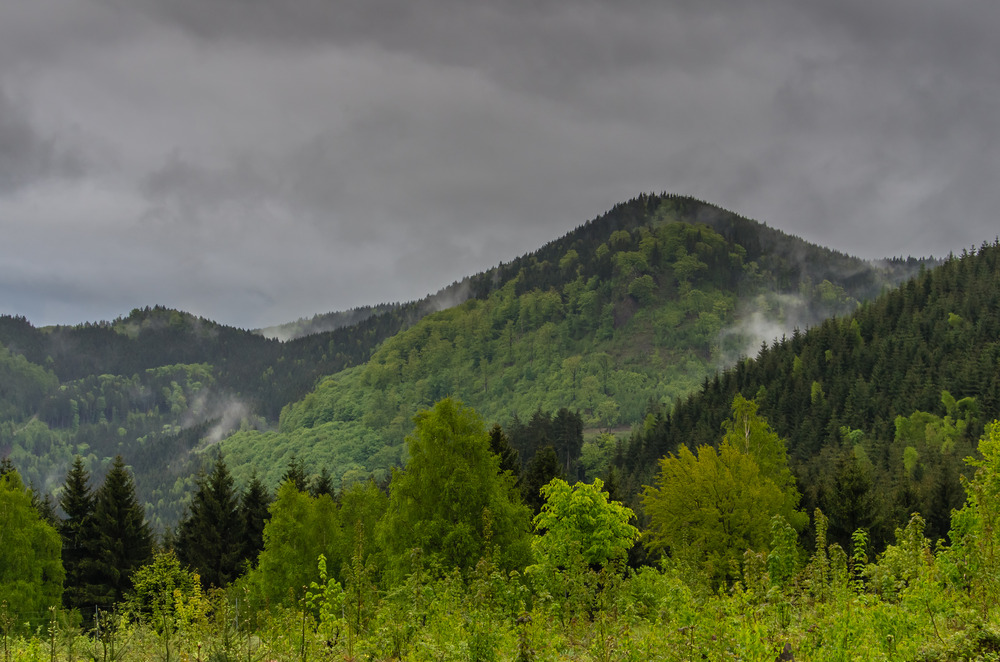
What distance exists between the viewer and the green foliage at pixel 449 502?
2898cm

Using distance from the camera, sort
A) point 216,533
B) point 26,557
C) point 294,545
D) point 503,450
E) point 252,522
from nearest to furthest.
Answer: point 26,557, point 294,545, point 216,533, point 252,522, point 503,450

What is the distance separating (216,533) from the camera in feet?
163

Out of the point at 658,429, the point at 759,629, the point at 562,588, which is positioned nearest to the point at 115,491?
the point at 562,588

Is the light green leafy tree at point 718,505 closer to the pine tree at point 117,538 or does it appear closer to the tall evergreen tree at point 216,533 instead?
the tall evergreen tree at point 216,533

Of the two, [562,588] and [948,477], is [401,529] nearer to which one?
[562,588]

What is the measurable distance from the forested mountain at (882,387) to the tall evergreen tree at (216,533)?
57.7m

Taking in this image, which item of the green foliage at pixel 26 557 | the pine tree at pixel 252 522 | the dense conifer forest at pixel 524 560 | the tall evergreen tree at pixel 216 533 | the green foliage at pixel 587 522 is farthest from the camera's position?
the pine tree at pixel 252 522

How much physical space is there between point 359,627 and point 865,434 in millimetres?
125138

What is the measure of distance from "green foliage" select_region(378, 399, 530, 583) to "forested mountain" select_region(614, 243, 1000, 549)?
6592 centimetres

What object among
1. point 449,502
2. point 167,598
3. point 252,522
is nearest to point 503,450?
point 252,522

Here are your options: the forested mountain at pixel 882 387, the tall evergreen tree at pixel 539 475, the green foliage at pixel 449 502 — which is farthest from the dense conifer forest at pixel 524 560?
the forested mountain at pixel 882 387

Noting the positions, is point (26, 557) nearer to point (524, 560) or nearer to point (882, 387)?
point (524, 560)

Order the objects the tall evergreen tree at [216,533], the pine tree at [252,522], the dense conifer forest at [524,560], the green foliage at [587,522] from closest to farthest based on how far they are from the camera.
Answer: the dense conifer forest at [524,560] → the green foliage at [587,522] → the tall evergreen tree at [216,533] → the pine tree at [252,522]

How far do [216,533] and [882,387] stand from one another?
12138 cm
